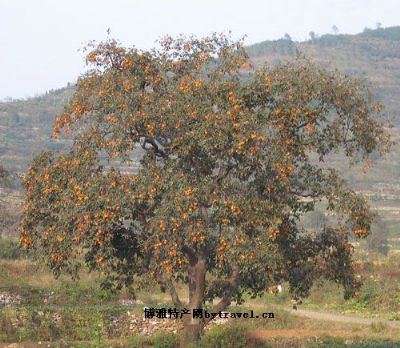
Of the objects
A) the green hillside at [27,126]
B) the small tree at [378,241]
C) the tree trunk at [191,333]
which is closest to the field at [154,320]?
the tree trunk at [191,333]

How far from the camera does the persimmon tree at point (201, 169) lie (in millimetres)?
14469

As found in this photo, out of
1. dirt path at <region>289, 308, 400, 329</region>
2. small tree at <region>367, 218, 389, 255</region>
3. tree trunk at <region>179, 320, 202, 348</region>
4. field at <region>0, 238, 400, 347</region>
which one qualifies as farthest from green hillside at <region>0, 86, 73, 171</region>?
tree trunk at <region>179, 320, 202, 348</region>

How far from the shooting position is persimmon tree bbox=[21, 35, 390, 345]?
14.5m

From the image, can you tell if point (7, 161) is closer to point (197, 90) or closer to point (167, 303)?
point (167, 303)

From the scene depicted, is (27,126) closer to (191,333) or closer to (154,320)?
(154,320)

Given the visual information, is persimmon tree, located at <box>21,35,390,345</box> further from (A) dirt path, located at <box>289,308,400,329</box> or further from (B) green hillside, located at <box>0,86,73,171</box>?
(B) green hillside, located at <box>0,86,73,171</box>

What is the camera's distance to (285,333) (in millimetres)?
25484

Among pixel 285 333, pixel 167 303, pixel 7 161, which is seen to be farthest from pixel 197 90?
pixel 7 161

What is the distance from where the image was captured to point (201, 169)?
15.8 metres

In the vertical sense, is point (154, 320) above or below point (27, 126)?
below

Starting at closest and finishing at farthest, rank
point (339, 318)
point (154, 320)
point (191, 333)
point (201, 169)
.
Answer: point (201, 169) < point (191, 333) < point (154, 320) < point (339, 318)

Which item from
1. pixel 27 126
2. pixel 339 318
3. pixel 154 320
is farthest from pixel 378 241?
pixel 27 126

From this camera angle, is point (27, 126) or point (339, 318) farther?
point (27, 126)

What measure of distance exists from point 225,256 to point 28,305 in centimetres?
1928
